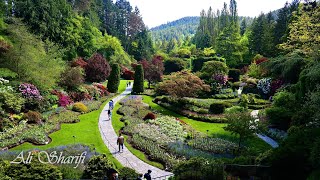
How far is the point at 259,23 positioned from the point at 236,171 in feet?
193

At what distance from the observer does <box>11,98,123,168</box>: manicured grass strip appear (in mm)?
18688

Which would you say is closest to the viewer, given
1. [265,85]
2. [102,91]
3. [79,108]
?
[79,108]

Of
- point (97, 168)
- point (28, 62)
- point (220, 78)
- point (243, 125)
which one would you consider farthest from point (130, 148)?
point (220, 78)

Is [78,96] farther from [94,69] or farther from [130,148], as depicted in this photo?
[130,148]

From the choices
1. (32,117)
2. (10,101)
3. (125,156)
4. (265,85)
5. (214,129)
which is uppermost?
(10,101)

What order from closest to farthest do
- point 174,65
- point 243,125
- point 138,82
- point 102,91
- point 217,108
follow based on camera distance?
point 243,125, point 217,108, point 102,91, point 138,82, point 174,65

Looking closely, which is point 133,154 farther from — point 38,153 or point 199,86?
point 199,86

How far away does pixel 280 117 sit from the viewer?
2497 cm

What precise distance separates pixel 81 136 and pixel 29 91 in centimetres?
848

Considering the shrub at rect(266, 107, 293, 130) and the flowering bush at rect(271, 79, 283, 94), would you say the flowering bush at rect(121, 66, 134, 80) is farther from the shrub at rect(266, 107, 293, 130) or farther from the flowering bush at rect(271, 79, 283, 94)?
the shrub at rect(266, 107, 293, 130)

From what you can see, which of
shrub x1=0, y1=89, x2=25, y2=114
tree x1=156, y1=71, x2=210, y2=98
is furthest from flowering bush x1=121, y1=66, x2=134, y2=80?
shrub x1=0, y1=89, x2=25, y2=114

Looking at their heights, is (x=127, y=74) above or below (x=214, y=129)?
above

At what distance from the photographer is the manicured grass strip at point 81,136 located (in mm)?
18688

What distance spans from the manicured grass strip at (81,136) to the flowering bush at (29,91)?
4670mm
